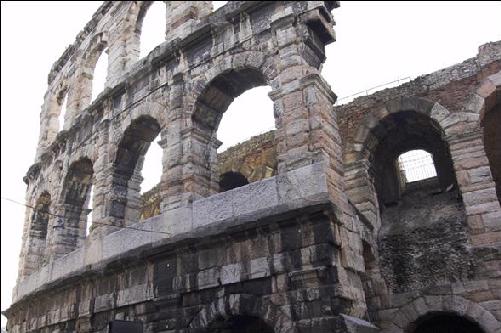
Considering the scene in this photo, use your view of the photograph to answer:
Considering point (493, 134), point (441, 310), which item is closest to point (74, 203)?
point (441, 310)

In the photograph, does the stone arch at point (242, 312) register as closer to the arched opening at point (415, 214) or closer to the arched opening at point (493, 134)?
the arched opening at point (415, 214)

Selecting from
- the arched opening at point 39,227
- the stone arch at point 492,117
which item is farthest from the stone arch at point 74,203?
the stone arch at point 492,117

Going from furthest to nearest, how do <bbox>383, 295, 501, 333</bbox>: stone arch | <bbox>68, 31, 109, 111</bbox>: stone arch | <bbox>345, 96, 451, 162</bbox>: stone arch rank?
<bbox>68, 31, 109, 111</bbox>: stone arch < <bbox>345, 96, 451, 162</bbox>: stone arch < <bbox>383, 295, 501, 333</bbox>: stone arch

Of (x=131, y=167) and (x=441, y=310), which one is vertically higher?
(x=131, y=167)

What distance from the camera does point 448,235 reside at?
7.94 meters

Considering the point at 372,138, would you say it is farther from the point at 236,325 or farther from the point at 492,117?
the point at 236,325

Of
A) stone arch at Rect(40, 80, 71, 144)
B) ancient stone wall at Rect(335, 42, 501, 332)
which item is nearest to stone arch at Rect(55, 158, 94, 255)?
stone arch at Rect(40, 80, 71, 144)

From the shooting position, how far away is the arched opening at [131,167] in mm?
9352

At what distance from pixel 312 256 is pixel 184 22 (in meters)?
5.82

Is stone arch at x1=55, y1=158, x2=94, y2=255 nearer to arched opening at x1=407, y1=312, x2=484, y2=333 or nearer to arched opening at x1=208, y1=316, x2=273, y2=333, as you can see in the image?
arched opening at x1=208, y1=316, x2=273, y2=333

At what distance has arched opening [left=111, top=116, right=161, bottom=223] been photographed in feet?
30.7

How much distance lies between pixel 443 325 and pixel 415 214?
2065mm

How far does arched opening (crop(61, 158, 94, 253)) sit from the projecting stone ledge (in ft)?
6.95

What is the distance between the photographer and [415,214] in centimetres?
896
